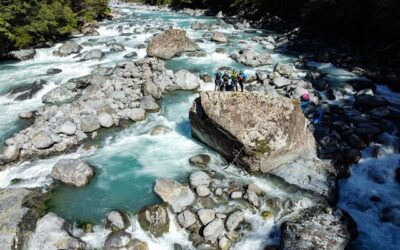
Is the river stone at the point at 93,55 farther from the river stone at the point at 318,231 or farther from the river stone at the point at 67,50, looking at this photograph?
the river stone at the point at 318,231

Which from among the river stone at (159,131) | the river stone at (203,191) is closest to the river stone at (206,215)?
the river stone at (203,191)

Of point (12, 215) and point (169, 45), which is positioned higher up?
point (169, 45)

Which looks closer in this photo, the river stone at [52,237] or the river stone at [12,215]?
the river stone at [52,237]

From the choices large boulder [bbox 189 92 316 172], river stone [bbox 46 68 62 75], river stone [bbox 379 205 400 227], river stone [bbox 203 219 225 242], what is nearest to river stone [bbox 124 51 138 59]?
river stone [bbox 46 68 62 75]

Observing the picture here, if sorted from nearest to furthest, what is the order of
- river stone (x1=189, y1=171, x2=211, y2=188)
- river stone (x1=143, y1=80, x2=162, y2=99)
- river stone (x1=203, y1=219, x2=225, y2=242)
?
river stone (x1=203, y1=219, x2=225, y2=242)
river stone (x1=189, y1=171, x2=211, y2=188)
river stone (x1=143, y1=80, x2=162, y2=99)

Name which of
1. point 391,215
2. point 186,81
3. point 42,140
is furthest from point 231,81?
point 391,215

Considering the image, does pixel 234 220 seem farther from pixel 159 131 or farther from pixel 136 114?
pixel 136 114

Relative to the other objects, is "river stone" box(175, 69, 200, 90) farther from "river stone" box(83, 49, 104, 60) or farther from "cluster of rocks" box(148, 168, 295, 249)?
"cluster of rocks" box(148, 168, 295, 249)
